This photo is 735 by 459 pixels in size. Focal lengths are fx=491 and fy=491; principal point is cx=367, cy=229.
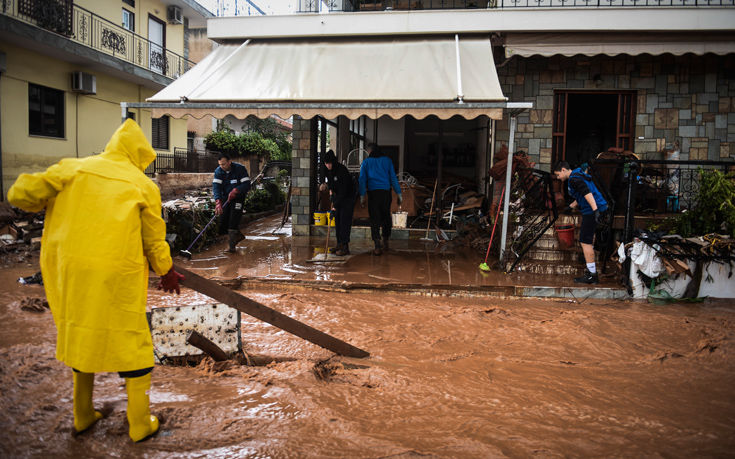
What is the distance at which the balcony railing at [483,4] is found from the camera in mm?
9578

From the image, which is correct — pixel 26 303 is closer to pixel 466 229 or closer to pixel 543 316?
pixel 543 316

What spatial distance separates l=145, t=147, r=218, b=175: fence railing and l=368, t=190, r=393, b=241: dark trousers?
11.6 metres

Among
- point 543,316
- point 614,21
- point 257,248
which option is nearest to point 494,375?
point 543,316

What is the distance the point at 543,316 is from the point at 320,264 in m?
3.68

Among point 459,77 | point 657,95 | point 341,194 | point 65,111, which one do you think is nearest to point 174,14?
point 65,111

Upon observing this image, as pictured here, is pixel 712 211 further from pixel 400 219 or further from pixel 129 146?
pixel 129 146

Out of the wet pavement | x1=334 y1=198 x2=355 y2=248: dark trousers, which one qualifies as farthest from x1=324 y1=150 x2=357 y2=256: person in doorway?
the wet pavement

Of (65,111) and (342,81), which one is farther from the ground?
(65,111)

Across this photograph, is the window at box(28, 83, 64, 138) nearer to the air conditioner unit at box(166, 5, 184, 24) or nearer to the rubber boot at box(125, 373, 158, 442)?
the air conditioner unit at box(166, 5, 184, 24)

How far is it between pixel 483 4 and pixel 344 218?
6.89 m

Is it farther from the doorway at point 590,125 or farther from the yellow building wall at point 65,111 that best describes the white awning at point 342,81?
the yellow building wall at point 65,111

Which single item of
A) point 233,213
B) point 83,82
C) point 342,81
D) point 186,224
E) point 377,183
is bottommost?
point 186,224

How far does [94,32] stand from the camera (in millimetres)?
15781

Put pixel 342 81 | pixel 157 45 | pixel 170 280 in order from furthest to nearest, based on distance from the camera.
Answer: pixel 157 45 → pixel 342 81 → pixel 170 280
